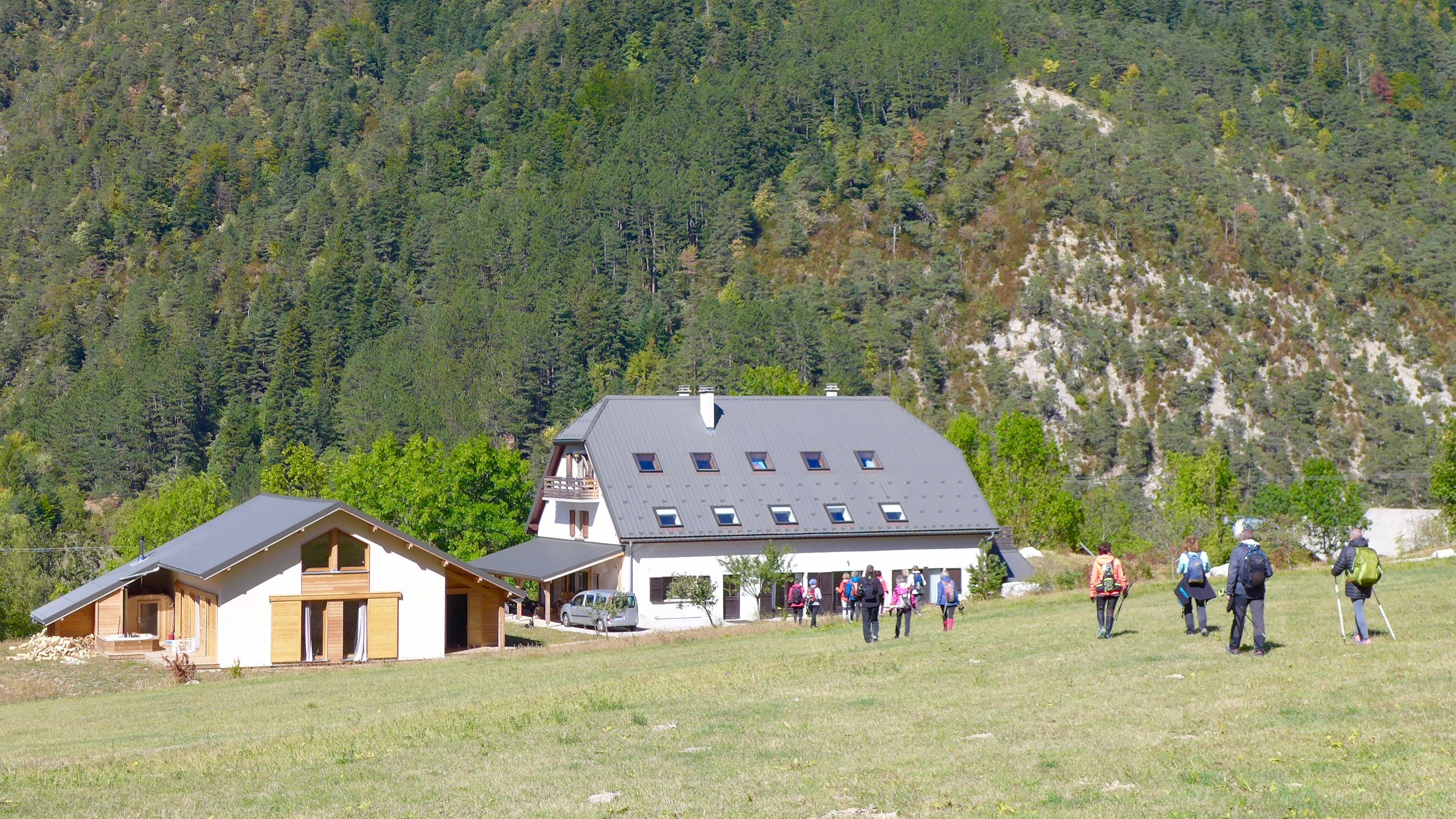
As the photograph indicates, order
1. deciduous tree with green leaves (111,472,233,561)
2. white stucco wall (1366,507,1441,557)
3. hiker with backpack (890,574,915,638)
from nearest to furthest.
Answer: hiker with backpack (890,574,915,638)
deciduous tree with green leaves (111,472,233,561)
white stucco wall (1366,507,1441,557)

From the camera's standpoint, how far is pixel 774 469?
57594mm

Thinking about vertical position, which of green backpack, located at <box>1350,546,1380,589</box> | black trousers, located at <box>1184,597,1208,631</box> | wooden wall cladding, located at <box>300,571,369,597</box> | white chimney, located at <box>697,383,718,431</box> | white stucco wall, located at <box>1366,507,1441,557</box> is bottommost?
black trousers, located at <box>1184,597,1208,631</box>

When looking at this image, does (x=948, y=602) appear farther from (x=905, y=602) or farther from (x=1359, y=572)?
(x=1359, y=572)

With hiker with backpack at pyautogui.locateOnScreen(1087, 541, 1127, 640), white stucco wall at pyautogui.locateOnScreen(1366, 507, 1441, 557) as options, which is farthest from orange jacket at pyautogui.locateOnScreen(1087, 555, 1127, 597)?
white stucco wall at pyautogui.locateOnScreen(1366, 507, 1441, 557)

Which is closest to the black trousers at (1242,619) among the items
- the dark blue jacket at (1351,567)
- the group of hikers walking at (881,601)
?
the dark blue jacket at (1351,567)

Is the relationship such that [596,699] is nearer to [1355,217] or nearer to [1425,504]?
[1425,504]

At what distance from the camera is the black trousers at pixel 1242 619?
64.1ft

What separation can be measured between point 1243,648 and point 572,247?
6382 inches

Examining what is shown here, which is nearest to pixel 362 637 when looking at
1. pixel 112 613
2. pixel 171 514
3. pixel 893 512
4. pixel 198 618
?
pixel 198 618

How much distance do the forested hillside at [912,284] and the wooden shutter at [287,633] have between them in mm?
Result: 88700

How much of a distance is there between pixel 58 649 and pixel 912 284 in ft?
399

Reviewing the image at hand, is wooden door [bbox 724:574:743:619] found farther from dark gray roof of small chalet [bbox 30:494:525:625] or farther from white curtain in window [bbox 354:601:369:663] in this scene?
white curtain in window [bbox 354:601:369:663]

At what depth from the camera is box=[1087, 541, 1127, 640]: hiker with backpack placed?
920 inches

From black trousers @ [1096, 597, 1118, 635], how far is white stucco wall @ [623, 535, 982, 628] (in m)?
28.4
